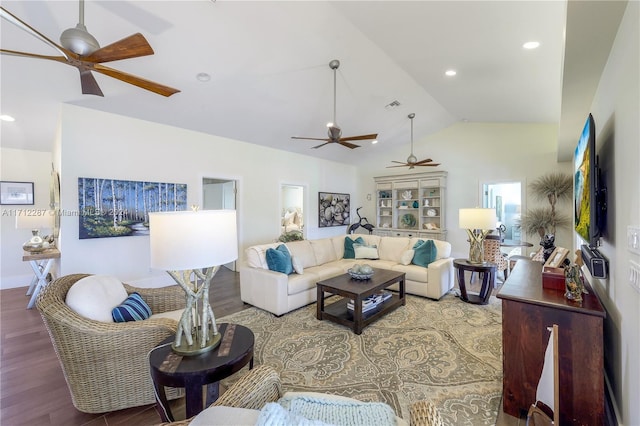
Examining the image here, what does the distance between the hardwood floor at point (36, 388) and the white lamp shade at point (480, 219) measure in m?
2.38

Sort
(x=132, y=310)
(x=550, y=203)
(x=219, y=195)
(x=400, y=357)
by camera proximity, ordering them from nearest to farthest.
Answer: (x=132, y=310)
(x=400, y=357)
(x=550, y=203)
(x=219, y=195)

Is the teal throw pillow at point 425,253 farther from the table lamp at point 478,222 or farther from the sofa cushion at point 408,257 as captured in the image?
the table lamp at point 478,222

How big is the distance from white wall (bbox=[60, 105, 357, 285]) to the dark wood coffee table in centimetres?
288

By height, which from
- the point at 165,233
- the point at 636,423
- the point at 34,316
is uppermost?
the point at 165,233

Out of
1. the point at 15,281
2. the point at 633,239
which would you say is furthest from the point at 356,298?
the point at 15,281

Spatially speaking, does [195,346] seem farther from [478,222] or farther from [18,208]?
[18,208]

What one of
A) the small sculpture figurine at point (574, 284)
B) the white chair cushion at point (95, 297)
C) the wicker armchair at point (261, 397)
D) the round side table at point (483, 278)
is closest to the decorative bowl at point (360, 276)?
the round side table at point (483, 278)

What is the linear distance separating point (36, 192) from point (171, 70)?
13.0 ft

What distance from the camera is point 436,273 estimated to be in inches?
155

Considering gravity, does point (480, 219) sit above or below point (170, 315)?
above

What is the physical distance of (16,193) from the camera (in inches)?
188

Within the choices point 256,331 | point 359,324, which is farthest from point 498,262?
point 256,331

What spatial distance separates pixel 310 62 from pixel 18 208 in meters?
5.69

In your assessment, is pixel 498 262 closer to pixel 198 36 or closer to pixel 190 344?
pixel 190 344
